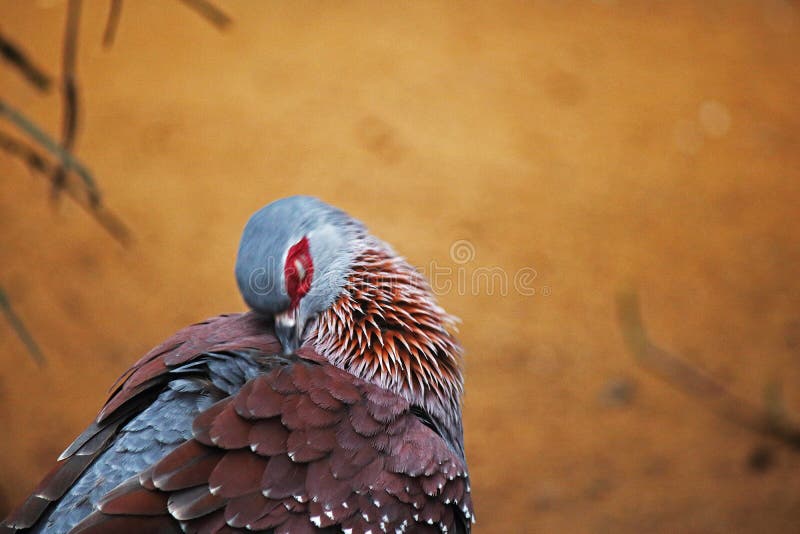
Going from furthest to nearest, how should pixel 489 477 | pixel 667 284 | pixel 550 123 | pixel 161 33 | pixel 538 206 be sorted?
pixel 161 33 < pixel 550 123 < pixel 538 206 < pixel 667 284 < pixel 489 477

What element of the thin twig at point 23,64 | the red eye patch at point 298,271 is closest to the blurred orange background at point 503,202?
the red eye patch at point 298,271

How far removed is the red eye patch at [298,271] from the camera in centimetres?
248

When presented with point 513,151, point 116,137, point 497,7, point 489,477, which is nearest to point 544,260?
point 513,151

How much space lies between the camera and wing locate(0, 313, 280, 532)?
2166 mm

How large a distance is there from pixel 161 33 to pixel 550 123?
121 inches

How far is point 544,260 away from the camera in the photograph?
5.54m

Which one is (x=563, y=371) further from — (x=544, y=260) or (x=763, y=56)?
(x=763, y=56)

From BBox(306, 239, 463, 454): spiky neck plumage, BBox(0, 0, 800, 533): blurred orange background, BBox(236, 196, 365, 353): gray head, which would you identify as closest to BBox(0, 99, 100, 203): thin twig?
BBox(236, 196, 365, 353): gray head

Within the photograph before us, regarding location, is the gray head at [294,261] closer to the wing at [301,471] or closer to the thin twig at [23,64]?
the wing at [301,471]

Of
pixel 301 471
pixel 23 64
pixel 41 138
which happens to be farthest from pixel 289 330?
pixel 23 64

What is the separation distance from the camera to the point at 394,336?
8.11 ft

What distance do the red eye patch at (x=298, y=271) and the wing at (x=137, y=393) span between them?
0.17m

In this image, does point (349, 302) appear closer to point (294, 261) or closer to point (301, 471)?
point (294, 261)

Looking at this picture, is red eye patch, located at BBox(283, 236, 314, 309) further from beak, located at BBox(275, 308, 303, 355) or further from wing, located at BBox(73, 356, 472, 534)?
wing, located at BBox(73, 356, 472, 534)
